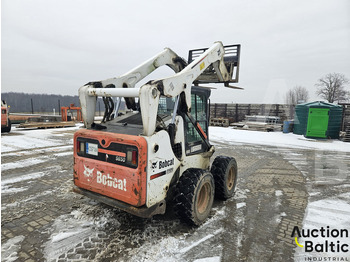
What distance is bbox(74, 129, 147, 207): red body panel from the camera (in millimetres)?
3021

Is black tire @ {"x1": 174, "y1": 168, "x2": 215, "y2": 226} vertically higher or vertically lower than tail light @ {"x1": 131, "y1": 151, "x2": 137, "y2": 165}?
lower

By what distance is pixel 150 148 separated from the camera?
305 cm

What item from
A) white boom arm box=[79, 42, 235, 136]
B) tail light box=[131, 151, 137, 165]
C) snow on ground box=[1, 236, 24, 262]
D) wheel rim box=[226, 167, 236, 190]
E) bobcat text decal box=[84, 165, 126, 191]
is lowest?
snow on ground box=[1, 236, 24, 262]

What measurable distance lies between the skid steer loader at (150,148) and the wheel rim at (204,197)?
2 centimetres

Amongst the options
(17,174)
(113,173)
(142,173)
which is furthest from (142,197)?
(17,174)

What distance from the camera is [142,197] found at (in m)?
3.07

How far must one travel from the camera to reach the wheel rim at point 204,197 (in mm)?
4031

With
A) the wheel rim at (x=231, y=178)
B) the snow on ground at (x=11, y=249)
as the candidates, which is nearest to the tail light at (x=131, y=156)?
the snow on ground at (x=11, y=249)

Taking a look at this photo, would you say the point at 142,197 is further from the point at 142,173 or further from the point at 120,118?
Answer: the point at 120,118

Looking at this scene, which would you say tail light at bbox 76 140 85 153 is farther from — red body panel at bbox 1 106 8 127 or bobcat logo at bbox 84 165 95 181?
red body panel at bbox 1 106 8 127

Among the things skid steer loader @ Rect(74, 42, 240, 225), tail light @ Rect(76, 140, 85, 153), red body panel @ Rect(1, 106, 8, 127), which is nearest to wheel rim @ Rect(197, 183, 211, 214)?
skid steer loader @ Rect(74, 42, 240, 225)

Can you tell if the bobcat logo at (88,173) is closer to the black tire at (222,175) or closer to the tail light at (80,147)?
the tail light at (80,147)

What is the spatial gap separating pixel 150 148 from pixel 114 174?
736 millimetres

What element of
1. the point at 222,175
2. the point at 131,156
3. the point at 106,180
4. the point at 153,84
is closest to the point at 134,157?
the point at 131,156
